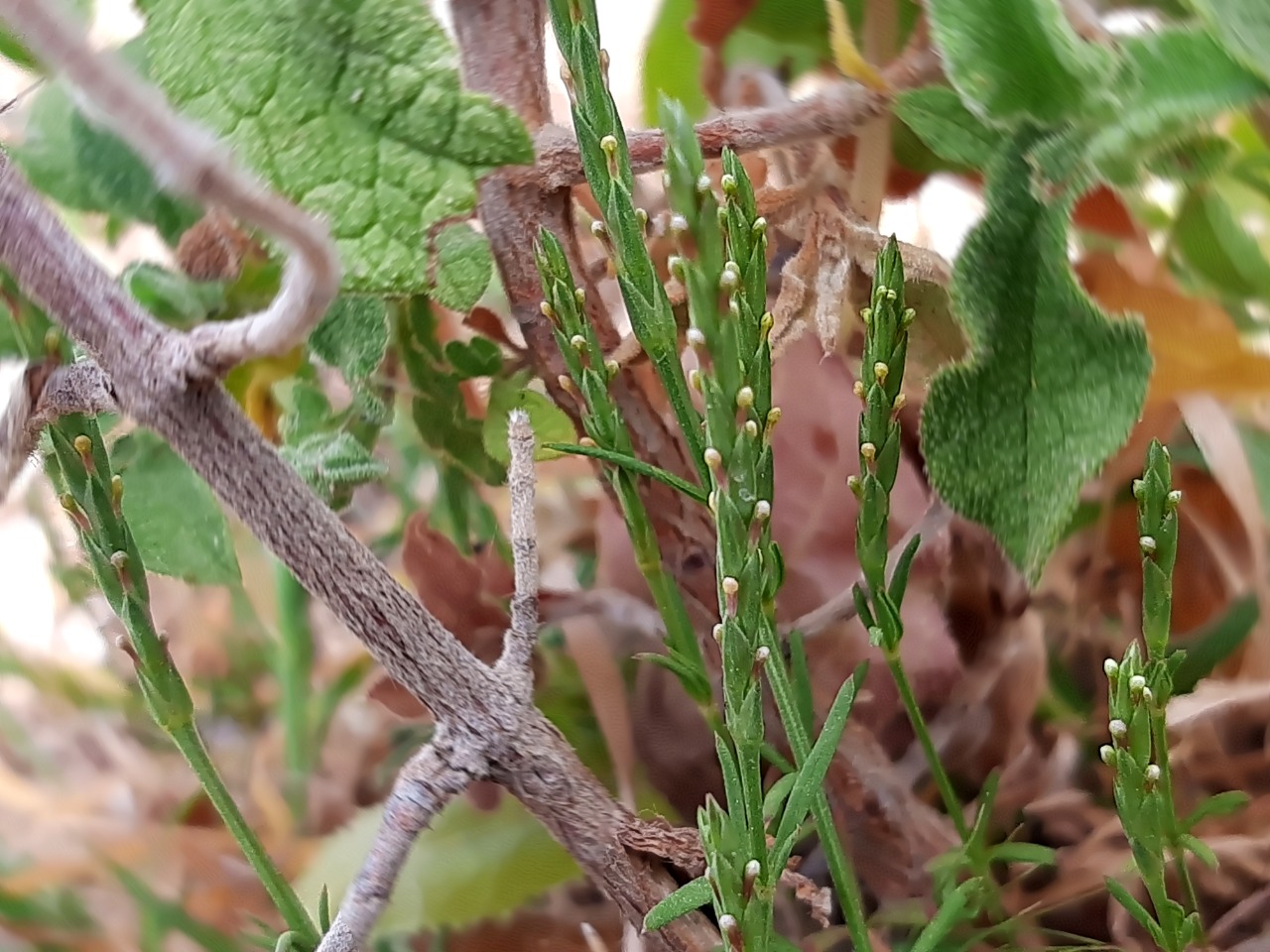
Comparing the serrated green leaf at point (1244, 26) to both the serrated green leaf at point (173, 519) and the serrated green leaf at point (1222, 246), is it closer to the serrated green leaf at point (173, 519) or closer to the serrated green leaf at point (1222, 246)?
the serrated green leaf at point (1222, 246)

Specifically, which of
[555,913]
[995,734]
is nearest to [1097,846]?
[995,734]

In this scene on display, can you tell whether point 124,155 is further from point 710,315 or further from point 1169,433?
point 1169,433

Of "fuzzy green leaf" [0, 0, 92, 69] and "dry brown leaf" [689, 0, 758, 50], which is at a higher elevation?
"fuzzy green leaf" [0, 0, 92, 69]

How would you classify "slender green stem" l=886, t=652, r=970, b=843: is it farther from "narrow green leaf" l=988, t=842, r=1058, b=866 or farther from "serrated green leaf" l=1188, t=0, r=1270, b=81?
"serrated green leaf" l=1188, t=0, r=1270, b=81

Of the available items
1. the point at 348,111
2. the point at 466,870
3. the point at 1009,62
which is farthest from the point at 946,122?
the point at 466,870

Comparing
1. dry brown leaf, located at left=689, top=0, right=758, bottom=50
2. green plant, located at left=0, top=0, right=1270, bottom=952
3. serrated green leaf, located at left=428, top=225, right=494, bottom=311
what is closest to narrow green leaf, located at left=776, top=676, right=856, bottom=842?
green plant, located at left=0, top=0, right=1270, bottom=952

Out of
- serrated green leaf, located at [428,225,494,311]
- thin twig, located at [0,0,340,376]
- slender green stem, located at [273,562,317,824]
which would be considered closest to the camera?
thin twig, located at [0,0,340,376]
